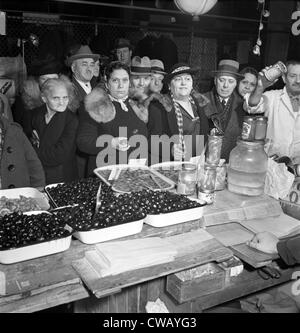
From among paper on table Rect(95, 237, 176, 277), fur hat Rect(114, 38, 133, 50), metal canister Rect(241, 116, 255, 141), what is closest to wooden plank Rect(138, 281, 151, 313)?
paper on table Rect(95, 237, 176, 277)

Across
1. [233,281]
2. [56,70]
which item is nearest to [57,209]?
[233,281]

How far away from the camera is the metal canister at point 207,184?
251 cm

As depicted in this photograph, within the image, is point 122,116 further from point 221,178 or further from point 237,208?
point 237,208

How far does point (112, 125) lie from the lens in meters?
3.55

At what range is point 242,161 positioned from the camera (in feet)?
9.18

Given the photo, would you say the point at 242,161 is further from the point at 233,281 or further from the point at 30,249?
the point at 30,249

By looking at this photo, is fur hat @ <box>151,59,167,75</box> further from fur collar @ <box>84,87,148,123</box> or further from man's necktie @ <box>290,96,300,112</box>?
man's necktie @ <box>290,96,300,112</box>

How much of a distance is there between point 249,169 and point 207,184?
0.44 m

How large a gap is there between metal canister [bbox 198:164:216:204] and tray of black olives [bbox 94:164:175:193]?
0.21 meters

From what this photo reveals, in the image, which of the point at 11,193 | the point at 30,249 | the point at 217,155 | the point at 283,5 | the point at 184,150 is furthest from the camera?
the point at 283,5

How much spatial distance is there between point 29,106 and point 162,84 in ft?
4.74

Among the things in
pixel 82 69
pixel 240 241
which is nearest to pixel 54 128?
pixel 82 69

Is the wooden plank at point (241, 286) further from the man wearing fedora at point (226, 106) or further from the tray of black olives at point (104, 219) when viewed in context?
the man wearing fedora at point (226, 106)

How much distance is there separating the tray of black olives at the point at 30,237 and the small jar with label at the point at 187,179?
0.89m
